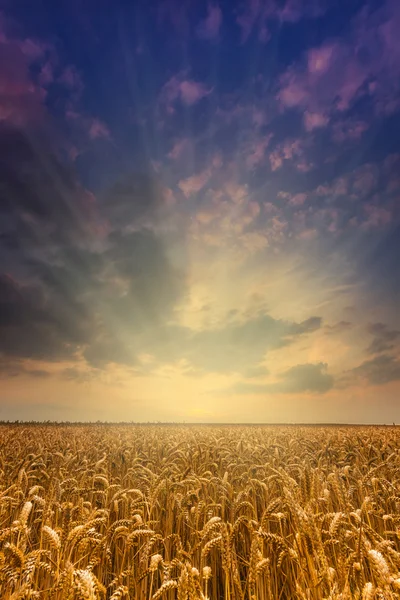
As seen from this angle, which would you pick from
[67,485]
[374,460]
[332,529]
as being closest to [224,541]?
[332,529]

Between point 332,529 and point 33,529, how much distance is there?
600 centimetres

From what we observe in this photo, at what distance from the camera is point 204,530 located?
3.77 meters

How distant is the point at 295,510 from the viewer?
3.18 metres

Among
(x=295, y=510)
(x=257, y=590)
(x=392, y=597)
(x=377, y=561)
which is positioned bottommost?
(x=257, y=590)

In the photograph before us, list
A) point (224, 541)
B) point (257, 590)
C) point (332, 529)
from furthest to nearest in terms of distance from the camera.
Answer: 1. point (257, 590)
2. point (332, 529)
3. point (224, 541)

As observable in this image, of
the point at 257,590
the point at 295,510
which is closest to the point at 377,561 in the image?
the point at 295,510

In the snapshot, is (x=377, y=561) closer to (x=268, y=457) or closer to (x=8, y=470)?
(x=268, y=457)

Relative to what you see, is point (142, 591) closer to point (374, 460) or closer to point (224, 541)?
point (224, 541)

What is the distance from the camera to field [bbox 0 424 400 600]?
3.26m

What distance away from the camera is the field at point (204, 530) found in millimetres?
Answer: 3262

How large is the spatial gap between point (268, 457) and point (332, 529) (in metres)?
6.65

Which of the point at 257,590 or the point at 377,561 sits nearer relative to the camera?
the point at 377,561

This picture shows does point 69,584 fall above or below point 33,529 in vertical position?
above

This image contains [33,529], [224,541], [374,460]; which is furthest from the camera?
[374,460]
